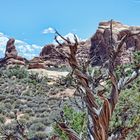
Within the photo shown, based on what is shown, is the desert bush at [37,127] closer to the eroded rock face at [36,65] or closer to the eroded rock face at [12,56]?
the eroded rock face at [36,65]

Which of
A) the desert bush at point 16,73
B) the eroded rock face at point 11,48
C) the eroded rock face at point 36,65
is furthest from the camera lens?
the eroded rock face at point 11,48

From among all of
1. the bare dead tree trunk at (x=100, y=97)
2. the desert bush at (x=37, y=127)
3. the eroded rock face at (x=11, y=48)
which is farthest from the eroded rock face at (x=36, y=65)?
the bare dead tree trunk at (x=100, y=97)

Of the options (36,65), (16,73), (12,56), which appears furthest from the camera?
(12,56)

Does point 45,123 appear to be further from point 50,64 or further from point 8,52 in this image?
point 8,52

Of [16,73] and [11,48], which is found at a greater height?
[11,48]

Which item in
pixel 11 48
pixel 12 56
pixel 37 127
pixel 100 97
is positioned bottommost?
pixel 100 97

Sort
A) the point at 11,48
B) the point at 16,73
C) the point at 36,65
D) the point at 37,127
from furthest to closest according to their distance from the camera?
the point at 11,48 → the point at 36,65 → the point at 16,73 → the point at 37,127

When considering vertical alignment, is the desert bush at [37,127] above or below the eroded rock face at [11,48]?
below

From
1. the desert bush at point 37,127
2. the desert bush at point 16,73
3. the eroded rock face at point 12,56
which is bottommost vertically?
the desert bush at point 37,127

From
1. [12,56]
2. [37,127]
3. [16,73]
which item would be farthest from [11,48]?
[37,127]

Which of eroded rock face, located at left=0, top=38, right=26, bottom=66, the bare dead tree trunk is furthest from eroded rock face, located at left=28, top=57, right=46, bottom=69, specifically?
the bare dead tree trunk

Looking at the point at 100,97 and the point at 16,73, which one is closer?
the point at 100,97

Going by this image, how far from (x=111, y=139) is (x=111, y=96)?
0.83 m

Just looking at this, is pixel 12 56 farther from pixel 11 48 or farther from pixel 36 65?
pixel 11 48
